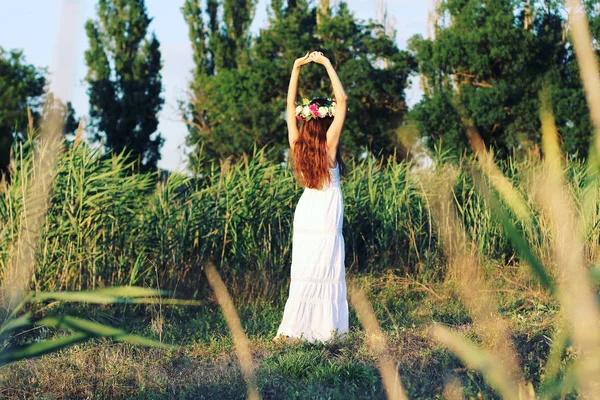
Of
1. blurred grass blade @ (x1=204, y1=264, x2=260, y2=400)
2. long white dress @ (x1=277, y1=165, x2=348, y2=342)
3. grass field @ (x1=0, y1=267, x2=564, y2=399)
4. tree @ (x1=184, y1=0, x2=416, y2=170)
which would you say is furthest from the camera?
tree @ (x1=184, y1=0, x2=416, y2=170)

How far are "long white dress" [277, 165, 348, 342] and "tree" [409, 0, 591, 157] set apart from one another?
48.1 ft

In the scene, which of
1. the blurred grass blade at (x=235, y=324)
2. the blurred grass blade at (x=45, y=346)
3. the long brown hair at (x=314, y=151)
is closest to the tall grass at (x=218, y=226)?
the long brown hair at (x=314, y=151)

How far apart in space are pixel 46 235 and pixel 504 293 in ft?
13.7

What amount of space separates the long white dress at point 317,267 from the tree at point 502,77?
48.1ft

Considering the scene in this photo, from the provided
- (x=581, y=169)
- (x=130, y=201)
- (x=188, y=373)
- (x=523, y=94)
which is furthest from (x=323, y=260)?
(x=523, y=94)

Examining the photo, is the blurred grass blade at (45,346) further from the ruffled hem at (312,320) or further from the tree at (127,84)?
the tree at (127,84)

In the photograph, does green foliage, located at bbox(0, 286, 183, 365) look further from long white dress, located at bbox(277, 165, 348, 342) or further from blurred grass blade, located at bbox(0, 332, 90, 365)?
long white dress, located at bbox(277, 165, 348, 342)

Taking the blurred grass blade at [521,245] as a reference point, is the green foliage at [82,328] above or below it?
below

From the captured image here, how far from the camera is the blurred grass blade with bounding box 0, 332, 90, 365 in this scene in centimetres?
113

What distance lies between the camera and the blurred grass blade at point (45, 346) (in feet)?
3.70

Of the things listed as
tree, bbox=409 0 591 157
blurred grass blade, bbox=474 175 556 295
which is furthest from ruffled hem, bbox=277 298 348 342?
tree, bbox=409 0 591 157

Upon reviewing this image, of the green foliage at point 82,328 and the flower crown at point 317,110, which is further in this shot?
the flower crown at point 317,110

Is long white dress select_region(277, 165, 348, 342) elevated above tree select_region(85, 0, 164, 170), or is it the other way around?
tree select_region(85, 0, 164, 170)

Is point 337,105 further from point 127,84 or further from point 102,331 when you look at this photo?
point 127,84
